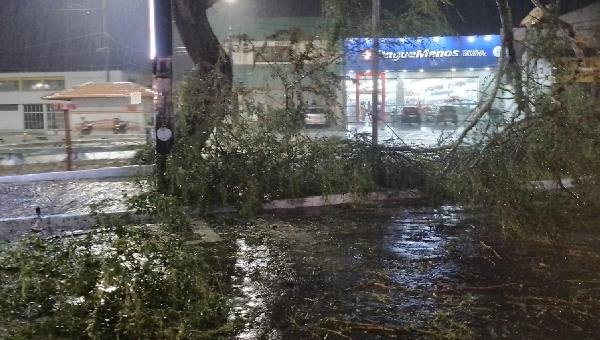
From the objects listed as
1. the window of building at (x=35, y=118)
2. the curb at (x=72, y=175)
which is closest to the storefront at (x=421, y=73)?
Answer: the curb at (x=72, y=175)

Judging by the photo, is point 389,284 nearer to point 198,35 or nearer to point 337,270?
point 337,270

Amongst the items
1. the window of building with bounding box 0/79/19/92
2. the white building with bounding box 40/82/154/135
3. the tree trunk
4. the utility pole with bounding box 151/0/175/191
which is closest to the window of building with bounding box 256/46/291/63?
the tree trunk

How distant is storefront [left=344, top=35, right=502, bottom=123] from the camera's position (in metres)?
11.6

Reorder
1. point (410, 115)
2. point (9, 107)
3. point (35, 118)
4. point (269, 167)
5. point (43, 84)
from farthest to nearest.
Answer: point (9, 107) < point (43, 84) < point (35, 118) < point (410, 115) < point (269, 167)

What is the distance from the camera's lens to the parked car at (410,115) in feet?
69.6

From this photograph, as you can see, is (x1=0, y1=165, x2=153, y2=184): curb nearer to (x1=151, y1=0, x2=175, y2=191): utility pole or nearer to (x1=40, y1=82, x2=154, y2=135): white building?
(x1=151, y1=0, x2=175, y2=191): utility pole

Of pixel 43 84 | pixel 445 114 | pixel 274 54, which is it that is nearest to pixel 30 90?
pixel 43 84

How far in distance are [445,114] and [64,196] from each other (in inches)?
497

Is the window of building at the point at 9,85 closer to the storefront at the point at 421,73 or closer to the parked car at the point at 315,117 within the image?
the storefront at the point at 421,73

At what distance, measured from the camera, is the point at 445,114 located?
19.6 meters

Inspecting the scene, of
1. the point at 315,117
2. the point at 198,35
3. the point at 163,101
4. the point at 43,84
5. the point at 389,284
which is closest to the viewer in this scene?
the point at 389,284

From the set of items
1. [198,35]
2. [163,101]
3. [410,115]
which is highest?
[198,35]

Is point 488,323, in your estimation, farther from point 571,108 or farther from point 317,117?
point 317,117

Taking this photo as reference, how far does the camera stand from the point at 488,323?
4.98 meters
